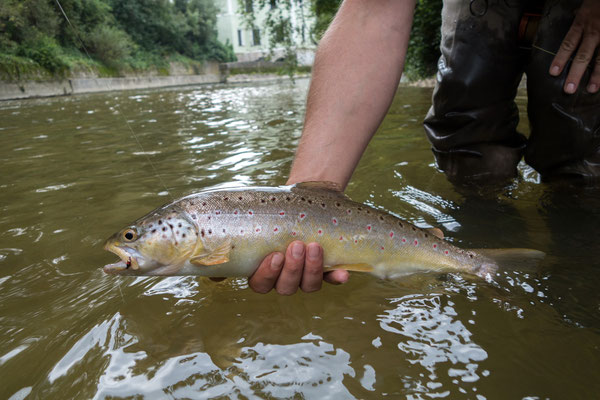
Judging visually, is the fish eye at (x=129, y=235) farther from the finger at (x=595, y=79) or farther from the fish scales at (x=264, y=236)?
the finger at (x=595, y=79)

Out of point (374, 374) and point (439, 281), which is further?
point (439, 281)

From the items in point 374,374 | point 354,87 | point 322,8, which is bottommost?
point 374,374

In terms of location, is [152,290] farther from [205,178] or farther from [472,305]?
[205,178]

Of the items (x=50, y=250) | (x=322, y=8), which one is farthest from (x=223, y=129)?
(x=322, y=8)

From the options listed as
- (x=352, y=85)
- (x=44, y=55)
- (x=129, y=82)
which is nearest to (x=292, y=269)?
(x=352, y=85)

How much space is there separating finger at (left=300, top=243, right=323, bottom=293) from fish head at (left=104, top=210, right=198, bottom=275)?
463mm

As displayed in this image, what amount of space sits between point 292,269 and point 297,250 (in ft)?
0.29

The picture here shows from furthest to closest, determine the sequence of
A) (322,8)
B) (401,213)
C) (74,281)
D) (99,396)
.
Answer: (322,8)
(401,213)
(74,281)
(99,396)

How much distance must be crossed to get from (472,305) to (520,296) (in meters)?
0.23

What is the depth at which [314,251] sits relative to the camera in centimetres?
164

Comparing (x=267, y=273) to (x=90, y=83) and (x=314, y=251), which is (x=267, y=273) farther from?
(x=90, y=83)

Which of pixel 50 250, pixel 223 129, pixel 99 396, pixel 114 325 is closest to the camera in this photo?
pixel 99 396

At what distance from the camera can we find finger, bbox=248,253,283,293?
163 centimetres

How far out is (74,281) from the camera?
7.03ft
